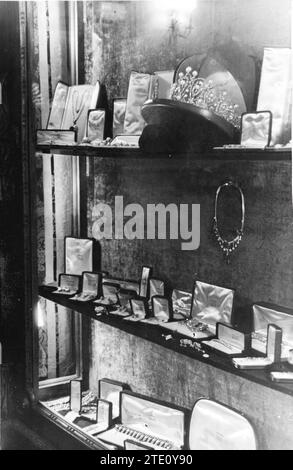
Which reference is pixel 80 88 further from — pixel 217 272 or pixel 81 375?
pixel 81 375

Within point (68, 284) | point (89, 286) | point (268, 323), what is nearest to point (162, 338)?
point (268, 323)

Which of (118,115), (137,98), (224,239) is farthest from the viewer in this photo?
(118,115)

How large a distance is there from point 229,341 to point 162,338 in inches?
11.1

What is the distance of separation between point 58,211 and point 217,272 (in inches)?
41.6

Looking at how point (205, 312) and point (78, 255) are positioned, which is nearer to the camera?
point (205, 312)

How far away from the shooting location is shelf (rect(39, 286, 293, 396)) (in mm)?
1853

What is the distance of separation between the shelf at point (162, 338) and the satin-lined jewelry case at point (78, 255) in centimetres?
15

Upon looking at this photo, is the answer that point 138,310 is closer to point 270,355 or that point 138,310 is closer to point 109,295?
point 109,295

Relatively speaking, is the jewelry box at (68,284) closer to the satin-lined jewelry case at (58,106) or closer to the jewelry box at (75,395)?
the jewelry box at (75,395)

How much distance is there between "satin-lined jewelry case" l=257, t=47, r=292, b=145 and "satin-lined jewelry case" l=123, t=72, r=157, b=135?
639 millimetres

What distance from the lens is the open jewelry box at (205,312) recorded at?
223 cm

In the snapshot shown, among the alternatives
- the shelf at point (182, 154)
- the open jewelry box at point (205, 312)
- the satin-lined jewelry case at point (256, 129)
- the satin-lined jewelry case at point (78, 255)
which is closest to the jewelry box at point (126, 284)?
the satin-lined jewelry case at point (78, 255)

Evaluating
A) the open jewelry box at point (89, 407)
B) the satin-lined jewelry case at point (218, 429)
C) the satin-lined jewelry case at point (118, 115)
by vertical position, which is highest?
the satin-lined jewelry case at point (118, 115)

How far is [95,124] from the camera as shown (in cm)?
266
